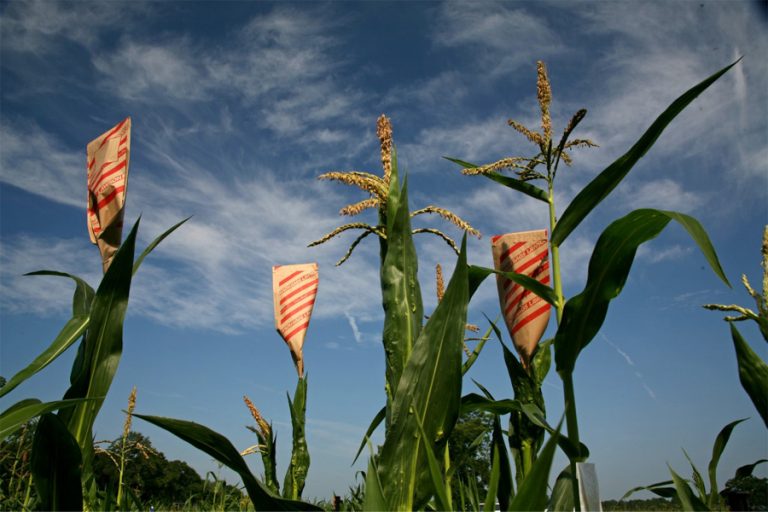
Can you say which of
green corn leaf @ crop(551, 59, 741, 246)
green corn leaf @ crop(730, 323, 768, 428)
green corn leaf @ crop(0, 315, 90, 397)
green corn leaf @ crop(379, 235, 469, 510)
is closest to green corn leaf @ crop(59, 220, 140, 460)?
green corn leaf @ crop(0, 315, 90, 397)

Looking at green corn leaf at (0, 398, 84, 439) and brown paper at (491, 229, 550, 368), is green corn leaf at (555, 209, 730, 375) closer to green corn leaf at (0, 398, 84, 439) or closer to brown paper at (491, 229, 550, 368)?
brown paper at (491, 229, 550, 368)

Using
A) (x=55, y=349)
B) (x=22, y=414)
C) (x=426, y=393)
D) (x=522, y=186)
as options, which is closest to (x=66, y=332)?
(x=55, y=349)

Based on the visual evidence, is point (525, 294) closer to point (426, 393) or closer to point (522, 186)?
point (522, 186)

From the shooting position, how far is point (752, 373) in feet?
6.94

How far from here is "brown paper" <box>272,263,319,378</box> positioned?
13.4 feet

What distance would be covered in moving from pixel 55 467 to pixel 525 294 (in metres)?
2.02

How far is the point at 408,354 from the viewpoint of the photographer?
170 centimetres

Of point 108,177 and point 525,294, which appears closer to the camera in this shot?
point 108,177

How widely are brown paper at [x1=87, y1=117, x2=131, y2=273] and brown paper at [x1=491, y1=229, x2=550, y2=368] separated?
174cm

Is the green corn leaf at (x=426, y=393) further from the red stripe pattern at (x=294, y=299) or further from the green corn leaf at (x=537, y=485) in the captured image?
the red stripe pattern at (x=294, y=299)

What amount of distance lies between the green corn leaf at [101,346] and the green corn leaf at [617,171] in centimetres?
136

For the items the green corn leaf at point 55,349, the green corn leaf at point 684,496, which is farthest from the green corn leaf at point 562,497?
the green corn leaf at point 55,349

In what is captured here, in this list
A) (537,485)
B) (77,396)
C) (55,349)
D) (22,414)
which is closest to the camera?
(537,485)

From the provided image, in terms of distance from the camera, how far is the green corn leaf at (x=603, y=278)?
58.0 inches
